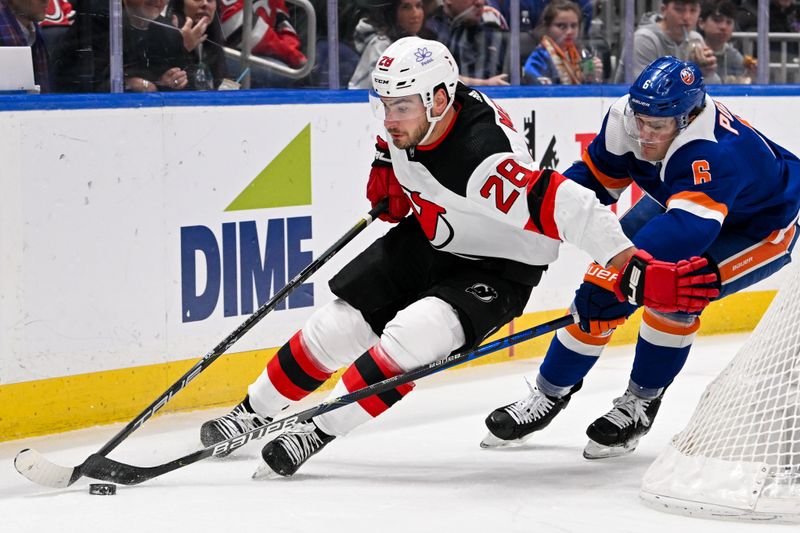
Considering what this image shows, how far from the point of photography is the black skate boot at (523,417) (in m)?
3.74

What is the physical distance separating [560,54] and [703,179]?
224 cm

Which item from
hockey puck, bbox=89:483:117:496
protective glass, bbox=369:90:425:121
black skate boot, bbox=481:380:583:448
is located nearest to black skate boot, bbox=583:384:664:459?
black skate boot, bbox=481:380:583:448

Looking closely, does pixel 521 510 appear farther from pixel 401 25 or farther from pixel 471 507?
pixel 401 25

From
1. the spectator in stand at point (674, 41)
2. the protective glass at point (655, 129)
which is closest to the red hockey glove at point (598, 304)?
the protective glass at point (655, 129)

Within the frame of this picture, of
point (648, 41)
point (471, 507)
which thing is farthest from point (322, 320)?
point (648, 41)

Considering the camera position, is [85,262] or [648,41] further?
[648,41]

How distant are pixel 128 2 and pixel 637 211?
170cm

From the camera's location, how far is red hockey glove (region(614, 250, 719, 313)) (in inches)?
119

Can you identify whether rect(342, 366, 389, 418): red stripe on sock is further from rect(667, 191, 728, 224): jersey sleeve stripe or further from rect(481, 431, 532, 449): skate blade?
rect(667, 191, 728, 224): jersey sleeve stripe

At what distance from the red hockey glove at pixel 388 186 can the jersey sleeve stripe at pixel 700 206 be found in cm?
75

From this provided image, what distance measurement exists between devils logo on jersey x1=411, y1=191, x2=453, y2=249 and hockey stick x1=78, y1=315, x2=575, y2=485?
0.30 meters

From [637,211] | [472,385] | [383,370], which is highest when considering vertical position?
[637,211]

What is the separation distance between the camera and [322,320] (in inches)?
134

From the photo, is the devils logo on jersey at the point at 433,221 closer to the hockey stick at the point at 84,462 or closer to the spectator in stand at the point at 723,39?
the hockey stick at the point at 84,462
